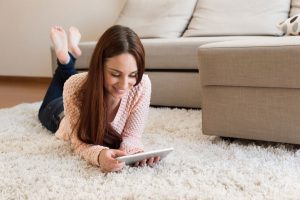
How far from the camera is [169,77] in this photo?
2.17 meters

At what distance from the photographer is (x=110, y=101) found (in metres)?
1.27

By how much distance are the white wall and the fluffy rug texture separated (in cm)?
199

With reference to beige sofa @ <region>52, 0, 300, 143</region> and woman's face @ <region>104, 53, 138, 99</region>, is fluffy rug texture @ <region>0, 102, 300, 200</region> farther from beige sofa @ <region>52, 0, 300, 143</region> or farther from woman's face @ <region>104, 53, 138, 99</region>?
woman's face @ <region>104, 53, 138, 99</region>

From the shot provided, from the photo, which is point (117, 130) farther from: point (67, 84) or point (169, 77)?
point (169, 77)

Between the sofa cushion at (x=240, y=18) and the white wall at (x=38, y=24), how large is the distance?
0.96 metres

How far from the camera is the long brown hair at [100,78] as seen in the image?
1.12 m

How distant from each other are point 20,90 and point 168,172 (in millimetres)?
2465

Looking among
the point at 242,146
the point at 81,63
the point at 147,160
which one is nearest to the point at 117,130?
the point at 147,160

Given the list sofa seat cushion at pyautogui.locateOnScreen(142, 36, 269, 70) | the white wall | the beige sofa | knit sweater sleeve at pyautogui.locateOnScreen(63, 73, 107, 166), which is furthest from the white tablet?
the white wall

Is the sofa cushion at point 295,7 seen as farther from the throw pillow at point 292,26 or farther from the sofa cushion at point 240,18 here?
the throw pillow at point 292,26

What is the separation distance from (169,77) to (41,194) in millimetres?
1267

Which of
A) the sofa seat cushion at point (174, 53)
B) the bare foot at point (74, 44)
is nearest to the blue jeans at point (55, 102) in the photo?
the bare foot at point (74, 44)

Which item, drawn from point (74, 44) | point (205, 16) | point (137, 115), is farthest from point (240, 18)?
point (137, 115)

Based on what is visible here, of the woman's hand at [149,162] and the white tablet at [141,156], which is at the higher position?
the white tablet at [141,156]
